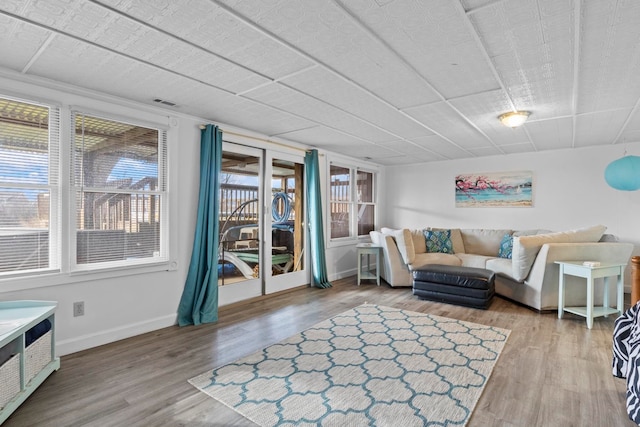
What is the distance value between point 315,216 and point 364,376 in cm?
305

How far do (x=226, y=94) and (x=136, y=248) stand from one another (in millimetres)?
1782

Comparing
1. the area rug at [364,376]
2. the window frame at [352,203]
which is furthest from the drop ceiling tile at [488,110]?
the window frame at [352,203]

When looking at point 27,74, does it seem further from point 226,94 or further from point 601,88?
point 601,88

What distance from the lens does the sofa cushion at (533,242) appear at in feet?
13.2

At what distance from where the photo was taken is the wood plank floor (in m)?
1.95

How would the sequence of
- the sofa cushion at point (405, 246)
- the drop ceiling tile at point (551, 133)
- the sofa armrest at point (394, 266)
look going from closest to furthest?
the drop ceiling tile at point (551, 133) < the sofa cushion at point (405, 246) < the sofa armrest at point (394, 266)

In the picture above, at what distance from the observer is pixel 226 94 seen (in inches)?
118

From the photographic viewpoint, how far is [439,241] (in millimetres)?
5805

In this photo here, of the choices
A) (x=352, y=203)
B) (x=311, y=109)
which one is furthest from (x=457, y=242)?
(x=311, y=109)

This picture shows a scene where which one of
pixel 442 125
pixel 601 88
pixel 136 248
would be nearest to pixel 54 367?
pixel 136 248

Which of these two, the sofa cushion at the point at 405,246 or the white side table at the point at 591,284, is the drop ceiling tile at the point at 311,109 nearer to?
the sofa cushion at the point at 405,246

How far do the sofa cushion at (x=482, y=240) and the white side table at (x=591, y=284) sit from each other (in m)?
1.86

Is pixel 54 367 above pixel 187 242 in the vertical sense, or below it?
below

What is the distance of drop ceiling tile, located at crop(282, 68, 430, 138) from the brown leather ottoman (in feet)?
6.26
